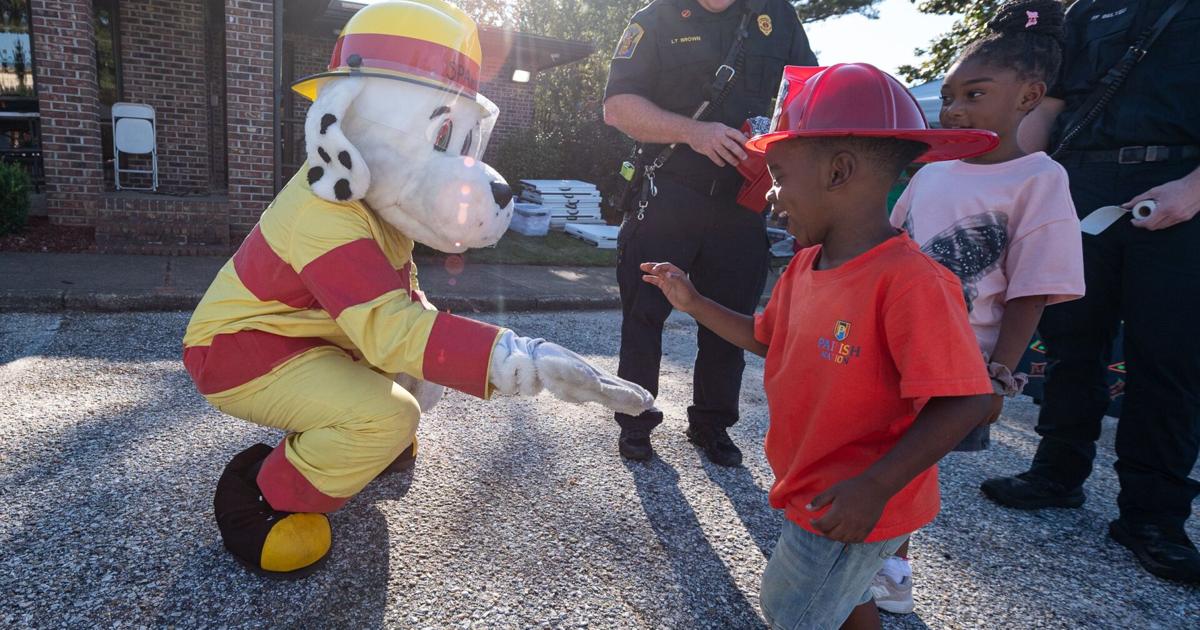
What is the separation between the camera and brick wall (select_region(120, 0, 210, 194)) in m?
9.12

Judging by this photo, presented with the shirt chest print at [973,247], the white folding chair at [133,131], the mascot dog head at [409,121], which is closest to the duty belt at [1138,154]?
the shirt chest print at [973,247]

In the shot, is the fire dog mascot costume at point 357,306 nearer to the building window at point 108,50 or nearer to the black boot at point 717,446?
the black boot at point 717,446

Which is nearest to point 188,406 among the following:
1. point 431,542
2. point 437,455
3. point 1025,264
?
point 437,455

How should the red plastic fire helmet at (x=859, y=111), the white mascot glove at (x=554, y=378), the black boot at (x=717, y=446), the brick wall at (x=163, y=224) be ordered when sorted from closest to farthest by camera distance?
the red plastic fire helmet at (x=859, y=111), the white mascot glove at (x=554, y=378), the black boot at (x=717, y=446), the brick wall at (x=163, y=224)

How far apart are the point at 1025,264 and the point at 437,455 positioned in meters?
2.14

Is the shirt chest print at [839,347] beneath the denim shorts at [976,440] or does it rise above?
above

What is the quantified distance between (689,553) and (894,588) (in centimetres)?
62

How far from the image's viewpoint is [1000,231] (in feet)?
6.55

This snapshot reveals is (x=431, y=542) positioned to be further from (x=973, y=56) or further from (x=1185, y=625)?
(x=1185, y=625)

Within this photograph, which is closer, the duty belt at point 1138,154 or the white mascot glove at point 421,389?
the duty belt at point 1138,154

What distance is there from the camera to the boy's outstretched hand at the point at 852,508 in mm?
1307

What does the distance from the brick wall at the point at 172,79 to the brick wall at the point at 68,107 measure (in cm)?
205

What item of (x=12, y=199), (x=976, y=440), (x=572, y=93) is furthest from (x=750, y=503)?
(x=572, y=93)

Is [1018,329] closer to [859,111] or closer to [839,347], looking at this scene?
[839,347]
